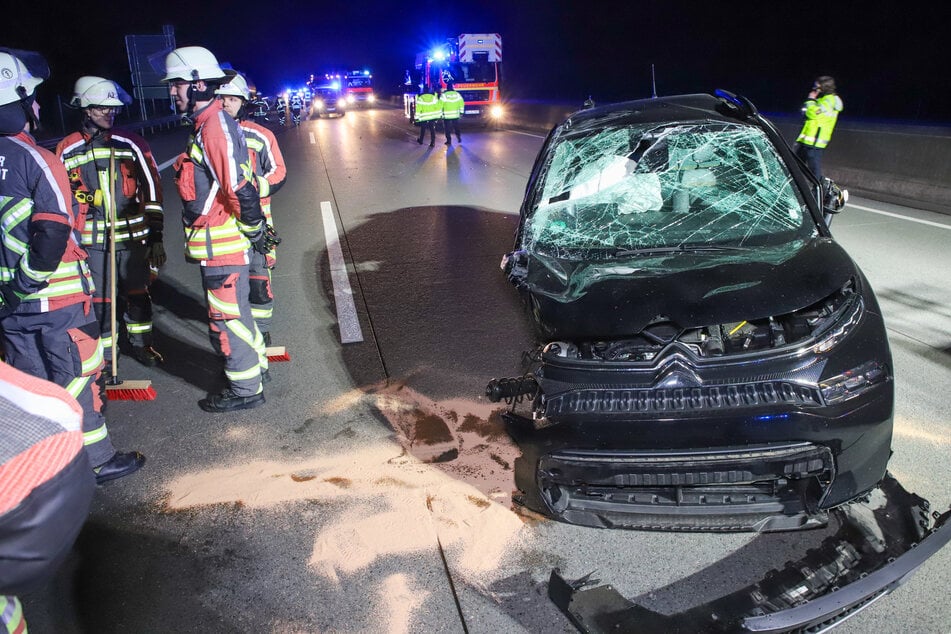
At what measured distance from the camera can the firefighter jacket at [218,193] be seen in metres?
3.92

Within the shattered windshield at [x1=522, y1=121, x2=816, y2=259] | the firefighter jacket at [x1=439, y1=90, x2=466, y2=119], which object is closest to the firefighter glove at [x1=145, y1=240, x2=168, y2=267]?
the shattered windshield at [x1=522, y1=121, x2=816, y2=259]

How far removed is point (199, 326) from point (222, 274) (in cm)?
205

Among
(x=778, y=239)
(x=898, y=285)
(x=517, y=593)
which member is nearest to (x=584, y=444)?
(x=517, y=593)

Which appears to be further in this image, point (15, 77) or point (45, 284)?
point (45, 284)

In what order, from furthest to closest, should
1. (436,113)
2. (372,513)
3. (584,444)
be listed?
(436,113) → (372,513) → (584,444)

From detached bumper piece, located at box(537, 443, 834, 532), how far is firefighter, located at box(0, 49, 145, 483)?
2.55m

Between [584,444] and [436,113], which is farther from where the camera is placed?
[436,113]

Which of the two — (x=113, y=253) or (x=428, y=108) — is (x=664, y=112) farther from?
(x=428, y=108)

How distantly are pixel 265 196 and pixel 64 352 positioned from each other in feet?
6.47

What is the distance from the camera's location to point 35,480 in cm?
146

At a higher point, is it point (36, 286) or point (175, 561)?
point (36, 286)

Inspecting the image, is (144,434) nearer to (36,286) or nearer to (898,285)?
(36,286)

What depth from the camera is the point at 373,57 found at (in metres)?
129

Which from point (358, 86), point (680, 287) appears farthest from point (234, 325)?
point (358, 86)
